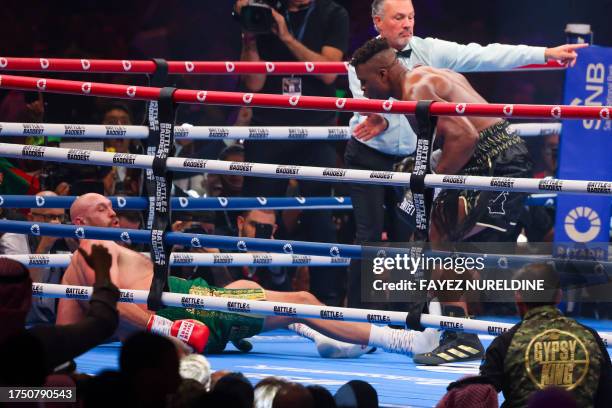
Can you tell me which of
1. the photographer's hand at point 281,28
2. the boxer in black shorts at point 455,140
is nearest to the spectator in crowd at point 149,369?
the boxer in black shorts at point 455,140

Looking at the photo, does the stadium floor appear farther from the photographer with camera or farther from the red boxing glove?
the photographer with camera

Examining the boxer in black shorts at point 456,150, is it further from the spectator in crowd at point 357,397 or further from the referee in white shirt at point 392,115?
the spectator in crowd at point 357,397

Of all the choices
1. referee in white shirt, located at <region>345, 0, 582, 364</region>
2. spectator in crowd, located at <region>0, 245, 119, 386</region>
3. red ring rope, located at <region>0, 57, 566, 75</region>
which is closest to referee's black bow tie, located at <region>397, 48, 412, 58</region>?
referee in white shirt, located at <region>345, 0, 582, 364</region>

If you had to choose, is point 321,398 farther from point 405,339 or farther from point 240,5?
point 240,5

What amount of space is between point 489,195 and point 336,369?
54.9 inches

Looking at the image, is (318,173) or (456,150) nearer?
(318,173)

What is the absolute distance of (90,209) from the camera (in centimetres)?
571

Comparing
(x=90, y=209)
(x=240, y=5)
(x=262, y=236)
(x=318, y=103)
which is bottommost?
(x=262, y=236)

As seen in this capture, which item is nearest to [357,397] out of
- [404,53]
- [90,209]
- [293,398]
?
[293,398]

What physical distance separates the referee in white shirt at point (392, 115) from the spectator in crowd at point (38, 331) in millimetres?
2761

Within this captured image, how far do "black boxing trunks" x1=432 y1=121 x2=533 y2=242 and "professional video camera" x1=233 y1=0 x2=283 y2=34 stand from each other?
5.60 ft

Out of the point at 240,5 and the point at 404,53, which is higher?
the point at 240,5

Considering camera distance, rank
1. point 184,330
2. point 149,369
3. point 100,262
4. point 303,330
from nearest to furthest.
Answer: point 149,369
point 100,262
point 184,330
point 303,330

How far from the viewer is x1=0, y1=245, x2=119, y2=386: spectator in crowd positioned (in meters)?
2.89
